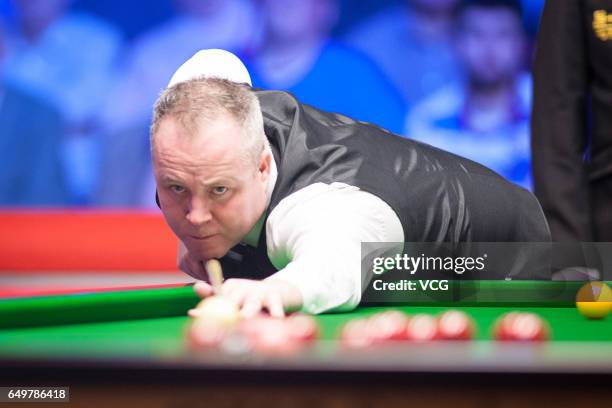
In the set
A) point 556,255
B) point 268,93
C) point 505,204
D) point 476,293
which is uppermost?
point 268,93

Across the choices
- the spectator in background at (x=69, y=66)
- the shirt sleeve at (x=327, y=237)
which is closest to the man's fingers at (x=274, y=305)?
the shirt sleeve at (x=327, y=237)

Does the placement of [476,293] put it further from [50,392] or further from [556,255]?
[50,392]

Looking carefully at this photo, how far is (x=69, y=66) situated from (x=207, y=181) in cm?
413

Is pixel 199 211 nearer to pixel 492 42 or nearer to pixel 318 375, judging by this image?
pixel 318 375

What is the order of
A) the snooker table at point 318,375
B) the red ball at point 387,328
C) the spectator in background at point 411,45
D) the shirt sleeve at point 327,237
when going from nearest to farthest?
the snooker table at point 318,375
the red ball at point 387,328
the shirt sleeve at point 327,237
the spectator in background at point 411,45

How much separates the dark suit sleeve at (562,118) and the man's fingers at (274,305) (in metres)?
1.08

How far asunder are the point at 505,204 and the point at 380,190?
62 cm

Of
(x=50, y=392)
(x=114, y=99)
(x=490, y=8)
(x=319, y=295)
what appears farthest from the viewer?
(x=114, y=99)

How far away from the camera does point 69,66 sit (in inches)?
233

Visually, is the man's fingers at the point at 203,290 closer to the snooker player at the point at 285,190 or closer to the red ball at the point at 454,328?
the snooker player at the point at 285,190

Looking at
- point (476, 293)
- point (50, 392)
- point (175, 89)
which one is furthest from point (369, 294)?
point (50, 392)

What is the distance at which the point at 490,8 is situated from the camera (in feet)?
18.1

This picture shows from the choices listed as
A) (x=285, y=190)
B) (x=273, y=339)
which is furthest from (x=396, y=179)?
(x=273, y=339)

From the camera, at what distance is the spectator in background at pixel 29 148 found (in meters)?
5.88
